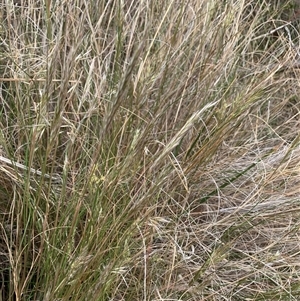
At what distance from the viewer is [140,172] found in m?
1.30

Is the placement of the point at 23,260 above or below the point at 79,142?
below

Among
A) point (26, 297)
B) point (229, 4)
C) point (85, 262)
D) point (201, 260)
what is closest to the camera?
point (85, 262)

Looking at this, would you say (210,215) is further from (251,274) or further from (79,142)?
(79,142)

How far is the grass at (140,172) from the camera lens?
1.11m

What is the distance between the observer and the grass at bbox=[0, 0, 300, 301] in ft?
3.65

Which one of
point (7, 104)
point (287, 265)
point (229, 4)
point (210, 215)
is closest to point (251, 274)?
point (287, 265)

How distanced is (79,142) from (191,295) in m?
0.42

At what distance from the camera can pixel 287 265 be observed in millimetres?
1296

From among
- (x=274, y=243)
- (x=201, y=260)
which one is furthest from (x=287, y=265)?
(x=201, y=260)

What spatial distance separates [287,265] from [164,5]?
2.48ft

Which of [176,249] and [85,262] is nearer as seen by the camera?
[85,262]

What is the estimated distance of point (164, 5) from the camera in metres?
1.58

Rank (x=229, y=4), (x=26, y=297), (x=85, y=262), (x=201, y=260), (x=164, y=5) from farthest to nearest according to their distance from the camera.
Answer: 1. (x=229, y=4)
2. (x=164, y=5)
3. (x=201, y=260)
4. (x=26, y=297)
5. (x=85, y=262)

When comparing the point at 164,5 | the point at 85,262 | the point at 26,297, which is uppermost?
the point at 164,5
